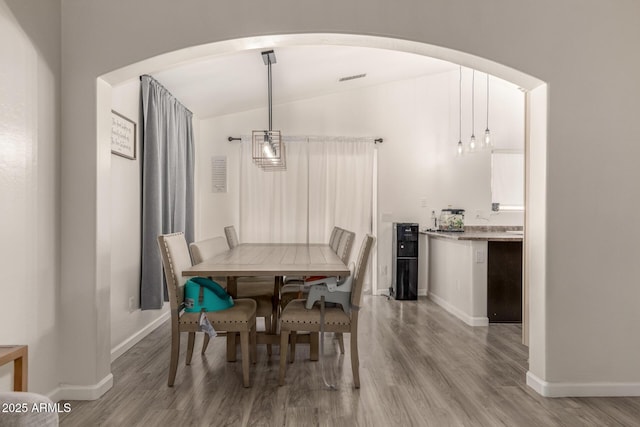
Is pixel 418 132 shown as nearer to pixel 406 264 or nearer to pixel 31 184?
pixel 406 264

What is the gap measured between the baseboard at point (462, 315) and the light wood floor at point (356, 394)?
585 mm

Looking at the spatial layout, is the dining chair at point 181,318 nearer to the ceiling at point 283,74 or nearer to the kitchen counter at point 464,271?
the ceiling at point 283,74

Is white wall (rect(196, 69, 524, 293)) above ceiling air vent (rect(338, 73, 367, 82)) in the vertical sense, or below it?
below

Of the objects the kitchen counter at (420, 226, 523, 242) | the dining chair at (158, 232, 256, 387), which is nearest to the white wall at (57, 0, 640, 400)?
the dining chair at (158, 232, 256, 387)

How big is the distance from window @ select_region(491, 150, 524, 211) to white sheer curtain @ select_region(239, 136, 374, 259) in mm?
1708

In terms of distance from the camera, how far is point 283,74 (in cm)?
446

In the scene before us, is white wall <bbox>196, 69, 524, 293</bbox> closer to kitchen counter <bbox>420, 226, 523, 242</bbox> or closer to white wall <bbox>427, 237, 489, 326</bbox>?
kitchen counter <bbox>420, 226, 523, 242</bbox>

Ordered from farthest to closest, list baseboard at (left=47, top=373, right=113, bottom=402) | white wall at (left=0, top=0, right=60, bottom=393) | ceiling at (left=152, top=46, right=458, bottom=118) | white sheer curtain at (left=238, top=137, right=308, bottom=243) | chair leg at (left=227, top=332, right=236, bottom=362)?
1. white sheer curtain at (left=238, top=137, right=308, bottom=243)
2. ceiling at (left=152, top=46, right=458, bottom=118)
3. chair leg at (left=227, top=332, right=236, bottom=362)
4. baseboard at (left=47, top=373, right=113, bottom=402)
5. white wall at (left=0, top=0, right=60, bottom=393)

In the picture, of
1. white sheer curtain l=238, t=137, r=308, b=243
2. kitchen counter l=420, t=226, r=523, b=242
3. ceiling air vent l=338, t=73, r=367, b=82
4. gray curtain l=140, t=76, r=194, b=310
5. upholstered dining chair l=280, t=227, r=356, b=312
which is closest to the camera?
upholstered dining chair l=280, t=227, r=356, b=312

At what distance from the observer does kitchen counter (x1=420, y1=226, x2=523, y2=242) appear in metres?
4.12

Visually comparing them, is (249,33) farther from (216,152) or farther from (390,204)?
(390,204)

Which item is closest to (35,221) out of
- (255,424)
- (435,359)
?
(255,424)

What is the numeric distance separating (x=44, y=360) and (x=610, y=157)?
11.5ft

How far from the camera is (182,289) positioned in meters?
2.70
